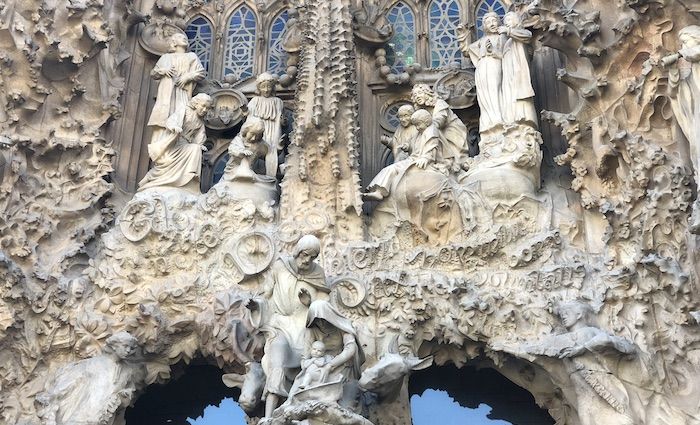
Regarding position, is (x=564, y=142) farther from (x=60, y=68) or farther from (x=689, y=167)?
(x=60, y=68)

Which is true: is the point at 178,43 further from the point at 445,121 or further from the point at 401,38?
the point at 445,121

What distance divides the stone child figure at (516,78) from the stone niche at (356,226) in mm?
26

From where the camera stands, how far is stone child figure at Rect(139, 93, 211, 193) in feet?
30.4

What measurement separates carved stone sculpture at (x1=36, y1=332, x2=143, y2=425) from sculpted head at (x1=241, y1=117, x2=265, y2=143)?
83.2 inches

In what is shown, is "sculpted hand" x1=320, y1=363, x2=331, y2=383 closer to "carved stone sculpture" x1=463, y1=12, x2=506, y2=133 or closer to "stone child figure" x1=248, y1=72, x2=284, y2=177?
"stone child figure" x1=248, y1=72, x2=284, y2=177

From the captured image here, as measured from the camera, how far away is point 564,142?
9.34 meters

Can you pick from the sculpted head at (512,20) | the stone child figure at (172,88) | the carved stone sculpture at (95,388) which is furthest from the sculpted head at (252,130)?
the sculpted head at (512,20)

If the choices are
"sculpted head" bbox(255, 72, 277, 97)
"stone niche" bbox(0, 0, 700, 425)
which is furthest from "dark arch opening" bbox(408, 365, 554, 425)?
"sculpted head" bbox(255, 72, 277, 97)

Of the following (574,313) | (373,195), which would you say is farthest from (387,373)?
(373,195)

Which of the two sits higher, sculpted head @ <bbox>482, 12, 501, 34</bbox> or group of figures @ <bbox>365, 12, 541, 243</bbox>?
sculpted head @ <bbox>482, 12, 501, 34</bbox>

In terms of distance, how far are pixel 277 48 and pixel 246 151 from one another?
202 centimetres

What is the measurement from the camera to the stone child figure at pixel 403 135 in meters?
9.21

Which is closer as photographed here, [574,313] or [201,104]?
[574,313]

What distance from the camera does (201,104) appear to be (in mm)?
9633
